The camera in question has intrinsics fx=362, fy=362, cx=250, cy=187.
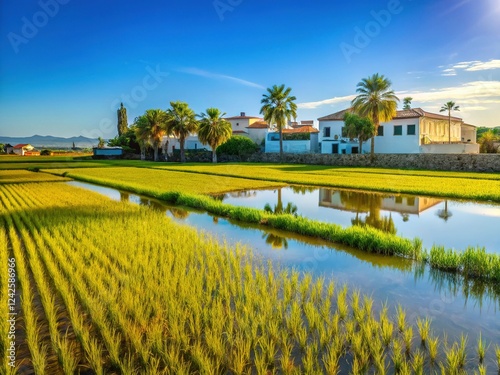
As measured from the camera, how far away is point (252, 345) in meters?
4.79

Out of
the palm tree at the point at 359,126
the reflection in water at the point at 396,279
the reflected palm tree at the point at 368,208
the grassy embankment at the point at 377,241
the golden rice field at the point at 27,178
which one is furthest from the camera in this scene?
the palm tree at the point at 359,126

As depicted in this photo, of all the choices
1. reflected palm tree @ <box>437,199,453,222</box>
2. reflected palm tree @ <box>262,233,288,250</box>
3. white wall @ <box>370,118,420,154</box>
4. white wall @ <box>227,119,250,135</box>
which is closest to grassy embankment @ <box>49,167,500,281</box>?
reflected palm tree @ <box>262,233,288,250</box>

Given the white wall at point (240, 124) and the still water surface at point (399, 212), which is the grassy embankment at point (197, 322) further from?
the white wall at point (240, 124)

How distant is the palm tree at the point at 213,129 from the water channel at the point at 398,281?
148 feet

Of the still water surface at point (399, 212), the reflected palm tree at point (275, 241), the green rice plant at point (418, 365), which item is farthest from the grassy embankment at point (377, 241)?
the green rice plant at point (418, 365)

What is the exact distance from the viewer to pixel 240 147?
58562 mm

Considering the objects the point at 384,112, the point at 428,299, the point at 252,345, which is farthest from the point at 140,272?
the point at 384,112

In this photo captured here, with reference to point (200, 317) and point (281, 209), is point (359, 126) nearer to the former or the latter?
point (281, 209)

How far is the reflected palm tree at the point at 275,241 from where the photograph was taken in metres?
10.1

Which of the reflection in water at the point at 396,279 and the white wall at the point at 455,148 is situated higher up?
the white wall at the point at 455,148

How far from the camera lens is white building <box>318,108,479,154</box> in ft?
148

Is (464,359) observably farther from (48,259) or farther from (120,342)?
(48,259)

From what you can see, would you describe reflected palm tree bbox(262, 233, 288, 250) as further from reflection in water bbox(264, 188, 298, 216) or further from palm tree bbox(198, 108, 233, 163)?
palm tree bbox(198, 108, 233, 163)

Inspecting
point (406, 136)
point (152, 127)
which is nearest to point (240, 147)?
point (152, 127)
